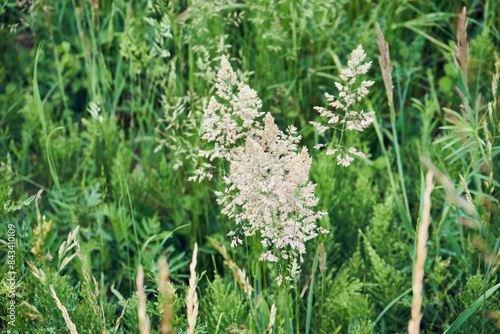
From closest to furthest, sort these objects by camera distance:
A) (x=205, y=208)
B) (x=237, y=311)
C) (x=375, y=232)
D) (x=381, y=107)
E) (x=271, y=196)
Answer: (x=271, y=196)
(x=237, y=311)
(x=375, y=232)
(x=205, y=208)
(x=381, y=107)

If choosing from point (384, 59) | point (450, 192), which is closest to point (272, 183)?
point (450, 192)

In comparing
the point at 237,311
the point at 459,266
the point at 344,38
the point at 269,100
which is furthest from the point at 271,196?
the point at 344,38

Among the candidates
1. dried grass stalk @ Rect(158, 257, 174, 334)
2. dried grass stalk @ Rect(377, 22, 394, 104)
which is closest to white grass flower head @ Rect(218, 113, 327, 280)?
dried grass stalk @ Rect(158, 257, 174, 334)

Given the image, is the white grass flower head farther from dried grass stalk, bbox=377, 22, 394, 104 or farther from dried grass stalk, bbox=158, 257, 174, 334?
dried grass stalk, bbox=377, 22, 394, 104

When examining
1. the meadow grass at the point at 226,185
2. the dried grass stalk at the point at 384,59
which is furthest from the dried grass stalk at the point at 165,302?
the dried grass stalk at the point at 384,59

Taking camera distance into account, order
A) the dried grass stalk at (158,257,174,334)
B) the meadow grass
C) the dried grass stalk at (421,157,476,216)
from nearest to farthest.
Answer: the dried grass stalk at (158,257,174,334)
the dried grass stalk at (421,157,476,216)
the meadow grass

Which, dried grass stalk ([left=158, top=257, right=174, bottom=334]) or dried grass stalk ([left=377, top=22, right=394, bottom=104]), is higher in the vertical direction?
dried grass stalk ([left=377, top=22, right=394, bottom=104])

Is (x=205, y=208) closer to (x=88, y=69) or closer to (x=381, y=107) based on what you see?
(x=88, y=69)

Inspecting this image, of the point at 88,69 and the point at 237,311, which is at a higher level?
the point at 88,69

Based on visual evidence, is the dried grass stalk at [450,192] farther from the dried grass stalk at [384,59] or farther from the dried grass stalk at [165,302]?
the dried grass stalk at [165,302]

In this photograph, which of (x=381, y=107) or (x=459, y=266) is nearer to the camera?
(x=459, y=266)

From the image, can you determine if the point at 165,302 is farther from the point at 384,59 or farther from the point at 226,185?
the point at 384,59

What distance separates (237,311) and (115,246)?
38.9 inches

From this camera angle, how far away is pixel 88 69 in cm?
239
